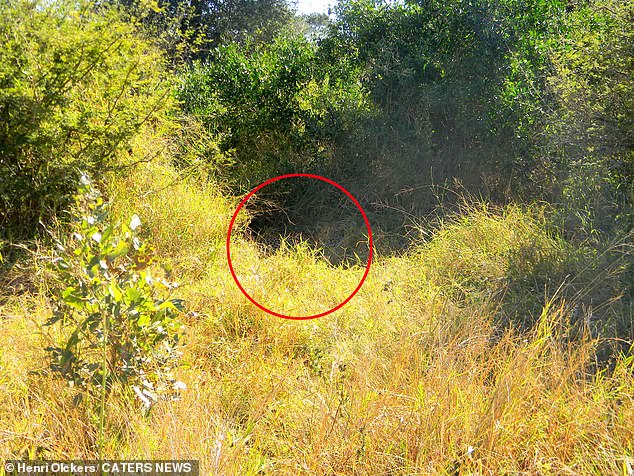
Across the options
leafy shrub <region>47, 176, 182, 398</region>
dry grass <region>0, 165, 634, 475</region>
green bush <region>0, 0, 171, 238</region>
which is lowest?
dry grass <region>0, 165, 634, 475</region>

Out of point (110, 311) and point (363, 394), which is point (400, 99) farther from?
point (110, 311)

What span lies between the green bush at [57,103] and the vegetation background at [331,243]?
0.02 m

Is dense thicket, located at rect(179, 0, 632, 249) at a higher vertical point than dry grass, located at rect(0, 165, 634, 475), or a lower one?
higher

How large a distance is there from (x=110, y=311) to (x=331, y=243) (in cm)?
389

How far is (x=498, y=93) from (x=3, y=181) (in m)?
5.14

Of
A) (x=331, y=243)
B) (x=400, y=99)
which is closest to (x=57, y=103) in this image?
(x=331, y=243)

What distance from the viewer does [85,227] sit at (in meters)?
2.45

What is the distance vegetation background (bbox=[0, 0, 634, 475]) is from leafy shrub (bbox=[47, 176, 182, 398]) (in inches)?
0.5

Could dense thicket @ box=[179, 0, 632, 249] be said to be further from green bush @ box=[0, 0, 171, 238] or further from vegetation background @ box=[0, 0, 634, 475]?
green bush @ box=[0, 0, 171, 238]

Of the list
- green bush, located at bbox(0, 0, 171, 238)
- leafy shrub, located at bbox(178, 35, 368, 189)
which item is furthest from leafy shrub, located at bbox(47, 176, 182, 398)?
leafy shrub, located at bbox(178, 35, 368, 189)

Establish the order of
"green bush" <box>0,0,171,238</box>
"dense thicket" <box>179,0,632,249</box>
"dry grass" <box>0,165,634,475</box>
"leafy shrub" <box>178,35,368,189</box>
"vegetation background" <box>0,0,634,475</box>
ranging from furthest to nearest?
1. "leafy shrub" <box>178,35,368,189</box>
2. "dense thicket" <box>179,0,632,249</box>
3. "green bush" <box>0,0,171,238</box>
4. "vegetation background" <box>0,0,634,475</box>
5. "dry grass" <box>0,165,634,475</box>

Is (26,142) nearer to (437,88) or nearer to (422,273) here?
(422,273)

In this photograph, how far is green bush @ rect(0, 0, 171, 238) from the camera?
4.49 m

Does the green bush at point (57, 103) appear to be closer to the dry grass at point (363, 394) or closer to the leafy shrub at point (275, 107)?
the dry grass at point (363, 394)
